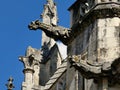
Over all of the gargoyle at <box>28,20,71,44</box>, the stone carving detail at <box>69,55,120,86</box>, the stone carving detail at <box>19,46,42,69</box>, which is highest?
the gargoyle at <box>28,20,71,44</box>

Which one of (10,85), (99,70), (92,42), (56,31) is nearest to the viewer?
(99,70)

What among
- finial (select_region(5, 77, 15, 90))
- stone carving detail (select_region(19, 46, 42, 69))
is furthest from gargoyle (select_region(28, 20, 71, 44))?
stone carving detail (select_region(19, 46, 42, 69))

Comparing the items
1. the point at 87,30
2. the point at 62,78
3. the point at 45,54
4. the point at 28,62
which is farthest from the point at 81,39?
the point at 45,54

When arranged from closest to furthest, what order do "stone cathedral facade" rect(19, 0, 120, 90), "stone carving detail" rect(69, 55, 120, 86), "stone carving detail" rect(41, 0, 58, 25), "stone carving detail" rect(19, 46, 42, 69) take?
"stone carving detail" rect(69, 55, 120, 86)
"stone cathedral facade" rect(19, 0, 120, 90)
"stone carving detail" rect(19, 46, 42, 69)
"stone carving detail" rect(41, 0, 58, 25)

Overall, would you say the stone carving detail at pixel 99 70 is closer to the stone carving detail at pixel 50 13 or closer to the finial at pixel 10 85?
the finial at pixel 10 85

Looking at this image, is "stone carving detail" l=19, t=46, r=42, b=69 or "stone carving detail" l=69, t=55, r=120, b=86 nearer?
"stone carving detail" l=69, t=55, r=120, b=86

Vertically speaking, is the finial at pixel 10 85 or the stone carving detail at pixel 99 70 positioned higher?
the stone carving detail at pixel 99 70

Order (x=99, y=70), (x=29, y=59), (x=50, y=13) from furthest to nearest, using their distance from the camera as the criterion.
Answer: (x=50, y=13)
(x=29, y=59)
(x=99, y=70)

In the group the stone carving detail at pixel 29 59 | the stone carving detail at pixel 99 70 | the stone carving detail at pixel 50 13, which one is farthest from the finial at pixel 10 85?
the stone carving detail at pixel 99 70

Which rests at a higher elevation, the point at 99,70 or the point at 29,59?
the point at 29,59

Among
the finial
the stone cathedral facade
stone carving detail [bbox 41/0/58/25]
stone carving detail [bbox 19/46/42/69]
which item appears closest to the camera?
the stone cathedral facade

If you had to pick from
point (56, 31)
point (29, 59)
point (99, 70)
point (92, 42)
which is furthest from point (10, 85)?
point (99, 70)

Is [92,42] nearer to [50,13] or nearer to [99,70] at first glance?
[99,70]

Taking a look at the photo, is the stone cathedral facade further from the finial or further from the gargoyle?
the finial
